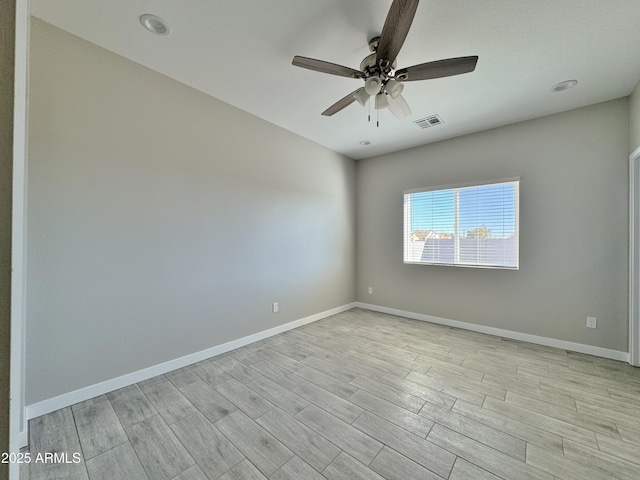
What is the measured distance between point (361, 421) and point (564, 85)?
3597 mm

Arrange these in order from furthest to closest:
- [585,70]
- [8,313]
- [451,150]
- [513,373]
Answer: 1. [451,150]
2. [513,373]
3. [585,70]
4. [8,313]

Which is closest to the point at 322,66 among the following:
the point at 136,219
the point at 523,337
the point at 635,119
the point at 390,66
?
the point at 390,66

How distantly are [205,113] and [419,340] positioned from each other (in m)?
3.68

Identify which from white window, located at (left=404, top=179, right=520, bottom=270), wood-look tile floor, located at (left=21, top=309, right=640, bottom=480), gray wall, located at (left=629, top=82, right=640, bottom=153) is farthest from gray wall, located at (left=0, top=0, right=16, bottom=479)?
gray wall, located at (left=629, top=82, right=640, bottom=153)

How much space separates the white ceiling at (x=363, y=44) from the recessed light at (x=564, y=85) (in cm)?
7

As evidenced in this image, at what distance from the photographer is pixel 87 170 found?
196 cm

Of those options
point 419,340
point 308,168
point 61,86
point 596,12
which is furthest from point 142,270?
point 596,12

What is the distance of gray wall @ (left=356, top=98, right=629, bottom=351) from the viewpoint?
2.66 m

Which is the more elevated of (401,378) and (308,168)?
(308,168)

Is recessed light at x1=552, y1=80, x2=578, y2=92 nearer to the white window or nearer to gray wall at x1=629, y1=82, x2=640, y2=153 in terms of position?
gray wall at x1=629, y1=82, x2=640, y2=153

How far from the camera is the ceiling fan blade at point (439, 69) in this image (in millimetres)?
1596

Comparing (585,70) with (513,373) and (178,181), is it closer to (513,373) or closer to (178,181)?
(513,373)

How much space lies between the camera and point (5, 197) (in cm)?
69

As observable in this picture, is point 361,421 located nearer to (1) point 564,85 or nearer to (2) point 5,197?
(2) point 5,197
